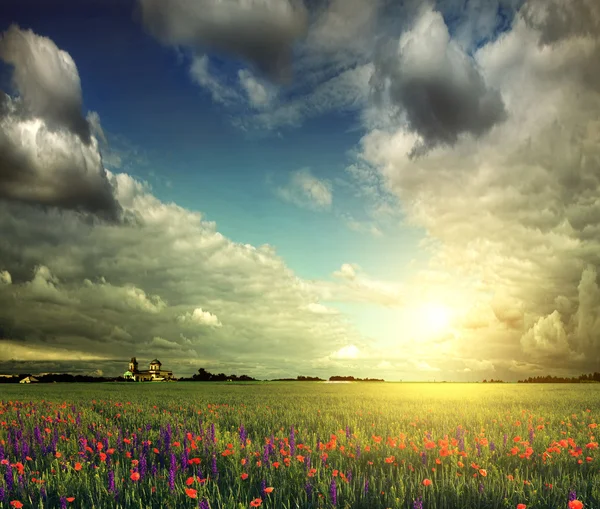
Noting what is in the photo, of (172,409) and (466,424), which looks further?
(172,409)

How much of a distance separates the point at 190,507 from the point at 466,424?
388 inches

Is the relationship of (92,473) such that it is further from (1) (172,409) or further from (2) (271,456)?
(1) (172,409)

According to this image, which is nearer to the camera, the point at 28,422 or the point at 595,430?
the point at 595,430

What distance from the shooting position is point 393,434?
994 centimetres

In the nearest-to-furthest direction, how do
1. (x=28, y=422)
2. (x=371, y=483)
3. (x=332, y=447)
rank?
(x=371, y=483)
(x=332, y=447)
(x=28, y=422)

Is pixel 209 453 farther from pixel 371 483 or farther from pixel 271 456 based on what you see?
pixel 371 483

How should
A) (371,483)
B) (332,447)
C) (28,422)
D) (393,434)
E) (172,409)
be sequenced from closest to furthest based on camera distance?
(371,483) → (332,447) → (393,434) → (28,422) → (172,409)

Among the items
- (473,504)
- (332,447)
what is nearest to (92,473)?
(332,447)

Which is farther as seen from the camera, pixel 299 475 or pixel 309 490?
pixel 299 475

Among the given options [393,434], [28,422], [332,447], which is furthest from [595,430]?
[28,422]

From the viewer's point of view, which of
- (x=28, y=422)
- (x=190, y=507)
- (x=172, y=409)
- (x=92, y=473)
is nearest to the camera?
(x=190, y=507)

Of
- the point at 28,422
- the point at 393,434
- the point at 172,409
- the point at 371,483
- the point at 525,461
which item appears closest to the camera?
the point at 371,483

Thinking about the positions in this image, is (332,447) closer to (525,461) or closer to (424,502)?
(424,502)

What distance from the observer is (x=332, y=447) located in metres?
6.97
